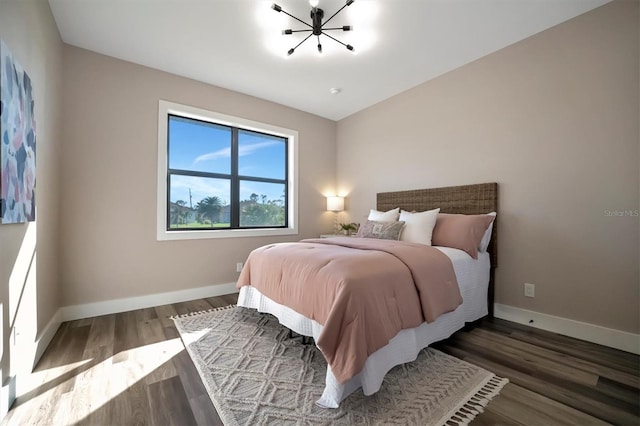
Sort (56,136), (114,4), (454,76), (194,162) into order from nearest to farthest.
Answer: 1. (114,4)
2. (56,136)
3. (454,76)
4. (194,162)

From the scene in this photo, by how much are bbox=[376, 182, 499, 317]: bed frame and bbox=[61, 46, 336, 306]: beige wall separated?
7.96 feet

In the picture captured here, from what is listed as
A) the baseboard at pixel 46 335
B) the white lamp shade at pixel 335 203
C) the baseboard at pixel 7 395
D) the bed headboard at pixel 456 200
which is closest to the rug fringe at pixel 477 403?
the bed headboard at pixel 456 200

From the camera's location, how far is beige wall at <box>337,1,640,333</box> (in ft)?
6.64

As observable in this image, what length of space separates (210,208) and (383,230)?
7.36ft

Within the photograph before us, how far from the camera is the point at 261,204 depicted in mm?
4000

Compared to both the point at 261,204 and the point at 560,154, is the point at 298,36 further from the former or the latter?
the point at 560,154

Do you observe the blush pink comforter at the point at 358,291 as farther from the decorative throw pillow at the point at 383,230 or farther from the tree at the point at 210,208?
the tree at the point at 210,208

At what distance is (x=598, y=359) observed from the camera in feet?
6.12

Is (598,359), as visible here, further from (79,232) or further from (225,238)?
(79,232)

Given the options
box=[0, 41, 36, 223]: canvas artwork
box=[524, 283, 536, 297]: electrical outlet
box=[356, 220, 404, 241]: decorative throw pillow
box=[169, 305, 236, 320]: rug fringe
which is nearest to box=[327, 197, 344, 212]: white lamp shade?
box=[356, 220, 404, 241]: decorative throw pillow

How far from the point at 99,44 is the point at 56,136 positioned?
992 mm

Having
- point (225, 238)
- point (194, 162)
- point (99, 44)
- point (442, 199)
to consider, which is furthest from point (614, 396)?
point (99, 44)

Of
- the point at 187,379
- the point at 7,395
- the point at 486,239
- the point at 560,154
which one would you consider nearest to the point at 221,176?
the point at 187,379

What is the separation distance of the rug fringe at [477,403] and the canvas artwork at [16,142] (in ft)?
8.00
